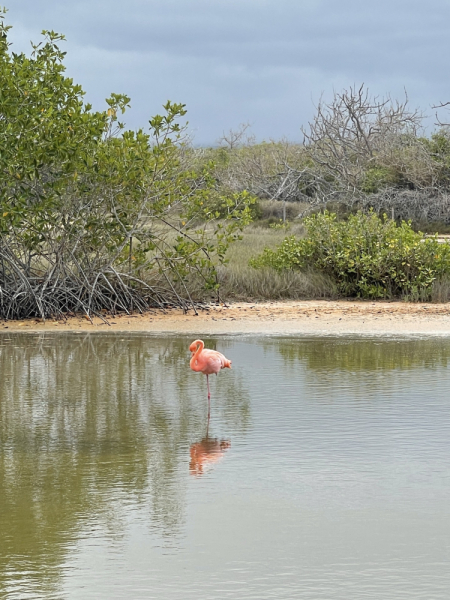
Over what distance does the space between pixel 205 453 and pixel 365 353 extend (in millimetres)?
5289

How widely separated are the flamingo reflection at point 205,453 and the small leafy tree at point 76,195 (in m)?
7.28

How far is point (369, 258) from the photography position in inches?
694

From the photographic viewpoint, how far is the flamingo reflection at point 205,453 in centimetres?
630

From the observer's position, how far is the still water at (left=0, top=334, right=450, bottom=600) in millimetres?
4367

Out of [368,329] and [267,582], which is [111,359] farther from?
[267,582]

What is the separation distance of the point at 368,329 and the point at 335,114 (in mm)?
28065

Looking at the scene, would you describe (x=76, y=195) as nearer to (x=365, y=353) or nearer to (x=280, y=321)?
(x=280, y=321)

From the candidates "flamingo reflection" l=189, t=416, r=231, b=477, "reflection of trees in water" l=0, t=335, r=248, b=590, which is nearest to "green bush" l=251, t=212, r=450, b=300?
"reflection of trees in water" l=0, t=335, r=248, b=590

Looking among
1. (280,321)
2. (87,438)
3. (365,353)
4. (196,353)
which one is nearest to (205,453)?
(87,438)

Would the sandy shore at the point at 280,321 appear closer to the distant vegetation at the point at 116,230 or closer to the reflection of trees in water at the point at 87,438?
the distant vegetation at the point at 116,230

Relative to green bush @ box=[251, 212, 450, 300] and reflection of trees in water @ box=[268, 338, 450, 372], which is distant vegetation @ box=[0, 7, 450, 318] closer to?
green bush @ box=[251, 212, 450, 300]

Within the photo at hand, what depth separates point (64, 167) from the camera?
45.3ft

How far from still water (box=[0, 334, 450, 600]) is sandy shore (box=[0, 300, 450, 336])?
350 cm

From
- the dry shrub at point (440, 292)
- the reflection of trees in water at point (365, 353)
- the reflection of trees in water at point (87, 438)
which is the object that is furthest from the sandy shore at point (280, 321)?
the reflection of trees in water at point (87, 438)
